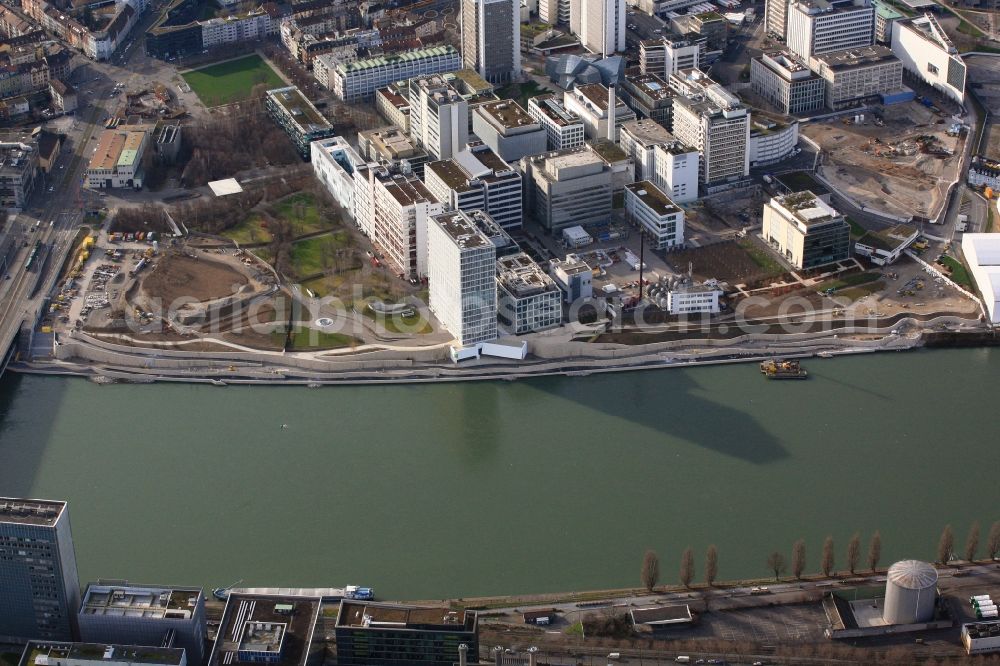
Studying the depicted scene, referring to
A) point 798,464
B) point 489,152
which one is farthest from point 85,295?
point 798,464

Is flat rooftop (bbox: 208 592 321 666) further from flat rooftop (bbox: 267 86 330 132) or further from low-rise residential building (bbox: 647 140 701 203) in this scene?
flat rooftop (bbox: 267 86 330 132)

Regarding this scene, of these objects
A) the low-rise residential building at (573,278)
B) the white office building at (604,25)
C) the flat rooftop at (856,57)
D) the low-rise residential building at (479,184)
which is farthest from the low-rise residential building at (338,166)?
the flat rooftop at (856,57)

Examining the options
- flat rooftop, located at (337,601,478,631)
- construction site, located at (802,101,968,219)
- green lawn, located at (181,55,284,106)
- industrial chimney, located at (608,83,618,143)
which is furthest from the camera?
green lawn, located at (181,55,284,106)

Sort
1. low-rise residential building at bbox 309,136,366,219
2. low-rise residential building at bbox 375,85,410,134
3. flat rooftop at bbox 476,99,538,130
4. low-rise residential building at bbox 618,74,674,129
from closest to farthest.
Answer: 1. low-rise residential building at bbox 309,136,366,219
2. flat rooftop at bbox 476,99,538,130
3. low-rise residential building at bbox 618,74,674,129
4. low-rise residential building at bbox 375,85,410,134

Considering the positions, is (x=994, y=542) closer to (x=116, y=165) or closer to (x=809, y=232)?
(x=809, y=232)

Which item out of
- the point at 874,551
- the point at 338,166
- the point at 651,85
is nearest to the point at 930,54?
the point at 651,85

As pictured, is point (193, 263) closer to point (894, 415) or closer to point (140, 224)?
point (140, 224)

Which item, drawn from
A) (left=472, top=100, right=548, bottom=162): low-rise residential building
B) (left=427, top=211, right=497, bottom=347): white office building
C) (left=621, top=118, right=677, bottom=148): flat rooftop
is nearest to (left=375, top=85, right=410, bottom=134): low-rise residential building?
(left=472, top=100, right=548, bottom=162): low-rise residential building
